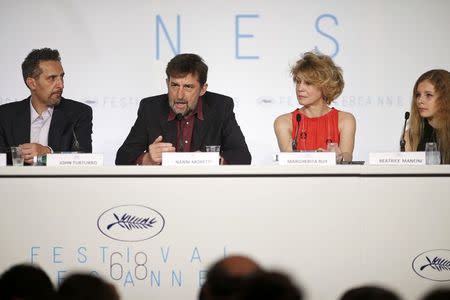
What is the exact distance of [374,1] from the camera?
5914mm

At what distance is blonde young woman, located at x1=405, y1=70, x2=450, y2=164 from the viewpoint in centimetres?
532

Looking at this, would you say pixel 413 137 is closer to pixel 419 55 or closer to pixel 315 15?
pixel 419 55

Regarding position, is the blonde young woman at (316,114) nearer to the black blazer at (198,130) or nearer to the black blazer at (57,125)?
the black blazer at (198,130)

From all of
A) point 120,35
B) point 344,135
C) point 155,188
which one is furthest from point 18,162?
point 344,135

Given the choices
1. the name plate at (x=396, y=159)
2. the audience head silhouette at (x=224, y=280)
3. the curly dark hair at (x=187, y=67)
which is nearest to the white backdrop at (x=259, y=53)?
the curly dark hair at (x=187, y=67)

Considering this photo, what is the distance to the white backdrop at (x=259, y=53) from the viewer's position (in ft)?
19.3

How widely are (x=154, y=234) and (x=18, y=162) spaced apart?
0.96m

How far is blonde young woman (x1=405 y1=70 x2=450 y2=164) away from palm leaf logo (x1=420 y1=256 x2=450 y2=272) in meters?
1.51

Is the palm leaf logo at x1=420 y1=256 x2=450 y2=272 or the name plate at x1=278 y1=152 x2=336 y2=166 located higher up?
the name plate at x1=278 y1=152 x2=336 y2=166

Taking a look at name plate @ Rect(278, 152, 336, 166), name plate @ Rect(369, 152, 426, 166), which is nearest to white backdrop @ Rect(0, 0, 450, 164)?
name plate @ Rect(369, 152, 426, 166)

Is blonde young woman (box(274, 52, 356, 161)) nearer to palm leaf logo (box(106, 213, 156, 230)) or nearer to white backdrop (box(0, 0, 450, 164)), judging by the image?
white backdrop (box(0, 0, 450, 164))

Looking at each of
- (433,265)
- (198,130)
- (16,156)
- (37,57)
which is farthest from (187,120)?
(433,265)

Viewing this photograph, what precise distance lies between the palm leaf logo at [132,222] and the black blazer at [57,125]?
1771 mm

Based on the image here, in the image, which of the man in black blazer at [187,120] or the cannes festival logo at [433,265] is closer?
the cannes festival logo at [433,265]
